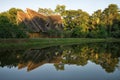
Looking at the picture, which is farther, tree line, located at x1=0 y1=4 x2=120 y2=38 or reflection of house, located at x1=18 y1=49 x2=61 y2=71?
tree line, located at x1=0 y1=4 x2=120 y2=38

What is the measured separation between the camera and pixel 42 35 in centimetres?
5834

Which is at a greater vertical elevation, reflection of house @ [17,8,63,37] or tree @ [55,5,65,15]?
tree @ [55,5,65,15]

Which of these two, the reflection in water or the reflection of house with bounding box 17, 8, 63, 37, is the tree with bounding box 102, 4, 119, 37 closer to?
the reflection of house with bounding box 17, 8, 63, 37

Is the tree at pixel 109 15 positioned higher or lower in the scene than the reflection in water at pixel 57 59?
higher

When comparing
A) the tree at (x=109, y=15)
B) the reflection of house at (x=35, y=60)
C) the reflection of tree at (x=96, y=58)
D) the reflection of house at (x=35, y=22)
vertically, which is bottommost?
the reflection of house at (x=35, y=60)

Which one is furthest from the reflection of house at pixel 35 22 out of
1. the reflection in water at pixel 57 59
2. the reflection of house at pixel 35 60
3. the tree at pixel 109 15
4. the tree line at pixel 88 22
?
the reflection of house at pixel 35 60

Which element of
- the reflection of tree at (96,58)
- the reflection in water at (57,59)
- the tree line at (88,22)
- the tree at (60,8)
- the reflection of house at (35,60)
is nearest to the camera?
the reflection of house at (35,60)

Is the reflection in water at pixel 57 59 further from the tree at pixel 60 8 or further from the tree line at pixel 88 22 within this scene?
the tree at pixel 60 8

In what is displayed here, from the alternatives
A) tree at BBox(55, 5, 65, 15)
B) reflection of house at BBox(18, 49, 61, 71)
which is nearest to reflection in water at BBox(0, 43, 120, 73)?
reflection of house at BBox(18, 49, 61, 71)

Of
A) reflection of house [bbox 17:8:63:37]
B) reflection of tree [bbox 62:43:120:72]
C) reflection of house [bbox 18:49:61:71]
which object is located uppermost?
reflection of house [bbox 17:8:63:37]

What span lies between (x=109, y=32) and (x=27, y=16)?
1375 inches

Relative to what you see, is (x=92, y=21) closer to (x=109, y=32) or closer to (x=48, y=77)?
(x=109, y=32)

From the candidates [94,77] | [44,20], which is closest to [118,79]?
[94,77]

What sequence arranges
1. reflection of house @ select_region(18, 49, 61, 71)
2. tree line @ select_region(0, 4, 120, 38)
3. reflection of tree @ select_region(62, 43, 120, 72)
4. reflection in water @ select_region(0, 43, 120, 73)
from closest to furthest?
reflection of house @ select_region(18, 49, 61, 71)
reflection in water @ select_region(0, 43, 120, 73)
reflection of tree @ select_region(62, 43, 120, 72)
tree line @ select_region(0, 4, 120, 38)
